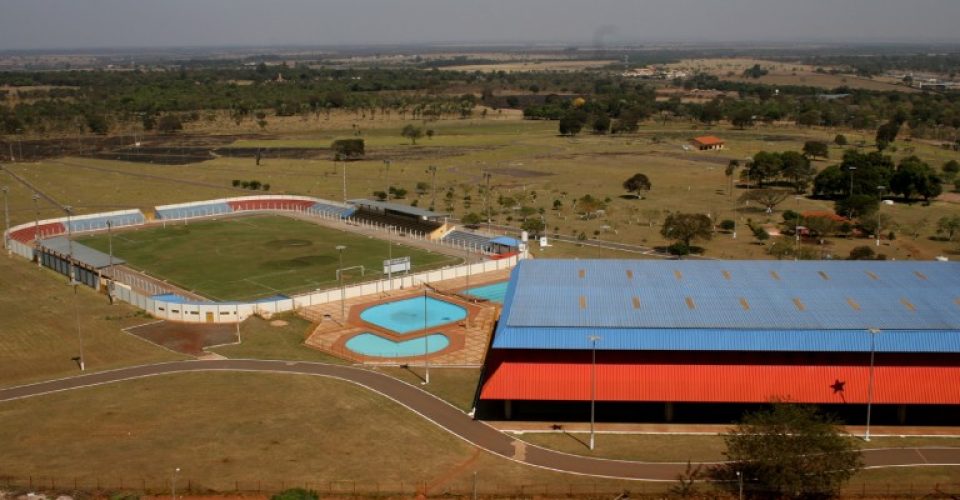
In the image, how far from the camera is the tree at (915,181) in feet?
354

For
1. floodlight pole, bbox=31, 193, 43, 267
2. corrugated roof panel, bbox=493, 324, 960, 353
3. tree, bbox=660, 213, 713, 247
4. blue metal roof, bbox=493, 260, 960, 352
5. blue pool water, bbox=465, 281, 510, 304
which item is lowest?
blue pool water, bbox=465, 281, 510, 304

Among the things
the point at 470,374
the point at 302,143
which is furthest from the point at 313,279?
the point at 302,143

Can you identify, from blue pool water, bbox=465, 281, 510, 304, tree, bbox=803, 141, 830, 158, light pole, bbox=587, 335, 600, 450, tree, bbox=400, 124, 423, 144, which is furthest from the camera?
tree, bbox=400, 124, 423, 144

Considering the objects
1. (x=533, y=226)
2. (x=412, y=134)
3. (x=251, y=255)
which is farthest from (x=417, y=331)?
(x=412, y=134)

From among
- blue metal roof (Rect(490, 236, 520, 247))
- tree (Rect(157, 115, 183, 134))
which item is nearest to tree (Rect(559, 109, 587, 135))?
tree (Rect(157, 115, 183, 134))

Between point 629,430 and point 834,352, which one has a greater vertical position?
point 834,352

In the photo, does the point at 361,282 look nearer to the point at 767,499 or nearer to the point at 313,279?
the point at 313,279

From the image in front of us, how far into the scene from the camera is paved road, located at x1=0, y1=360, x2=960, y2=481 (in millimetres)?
40219

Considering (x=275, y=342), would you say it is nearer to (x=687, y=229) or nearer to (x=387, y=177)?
(x=687, y=229)

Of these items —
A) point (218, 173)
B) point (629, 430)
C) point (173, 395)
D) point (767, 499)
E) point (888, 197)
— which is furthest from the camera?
point (218, 173)

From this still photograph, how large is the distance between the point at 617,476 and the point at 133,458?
71.7ft

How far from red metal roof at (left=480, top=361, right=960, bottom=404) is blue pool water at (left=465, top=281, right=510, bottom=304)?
2483cm

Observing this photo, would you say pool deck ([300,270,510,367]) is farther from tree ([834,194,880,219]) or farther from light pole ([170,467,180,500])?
tree ([834,194,880,219])

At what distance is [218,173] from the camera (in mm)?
138250
